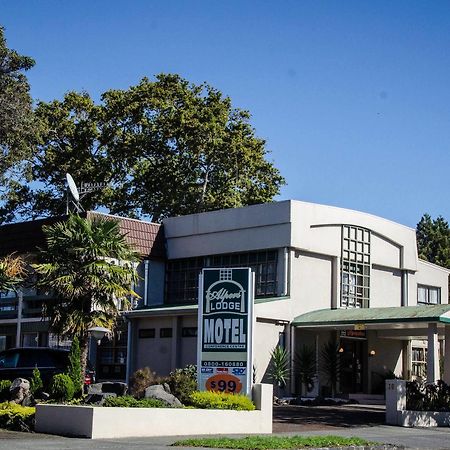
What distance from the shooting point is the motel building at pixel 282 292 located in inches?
1228

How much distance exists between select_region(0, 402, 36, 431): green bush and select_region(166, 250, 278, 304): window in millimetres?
15335

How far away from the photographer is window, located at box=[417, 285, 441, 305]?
3981 centimetres

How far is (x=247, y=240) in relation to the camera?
108 feet

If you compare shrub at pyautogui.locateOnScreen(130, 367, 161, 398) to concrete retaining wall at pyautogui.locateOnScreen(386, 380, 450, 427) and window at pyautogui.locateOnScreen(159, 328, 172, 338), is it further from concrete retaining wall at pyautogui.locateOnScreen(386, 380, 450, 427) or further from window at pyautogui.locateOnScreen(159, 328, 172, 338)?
concrete retaining wall at pyautogui.locateOnScreen(386, 380, 450, 427)

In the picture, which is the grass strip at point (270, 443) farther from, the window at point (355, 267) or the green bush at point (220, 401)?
the window at point (355, 267)

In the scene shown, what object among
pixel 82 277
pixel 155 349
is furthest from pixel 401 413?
pixel 155 349

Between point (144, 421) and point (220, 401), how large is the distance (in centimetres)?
245

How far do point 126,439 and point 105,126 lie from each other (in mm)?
34627

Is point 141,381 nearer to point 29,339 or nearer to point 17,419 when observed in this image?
point 17,419

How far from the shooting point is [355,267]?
34.4 metres

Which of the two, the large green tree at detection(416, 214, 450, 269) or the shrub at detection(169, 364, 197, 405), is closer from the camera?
the shrub at detection(169, 364, 197, 405)

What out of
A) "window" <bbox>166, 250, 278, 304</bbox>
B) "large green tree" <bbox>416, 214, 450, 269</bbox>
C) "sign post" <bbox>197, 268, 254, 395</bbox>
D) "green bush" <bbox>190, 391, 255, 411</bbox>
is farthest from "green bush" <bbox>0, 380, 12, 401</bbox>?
"large green tree" <bbox>416, 214, 450, 269</bbox>


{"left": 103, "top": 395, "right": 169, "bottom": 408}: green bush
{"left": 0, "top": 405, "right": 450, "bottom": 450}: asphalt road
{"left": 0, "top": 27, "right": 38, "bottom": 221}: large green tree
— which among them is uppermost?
{"left": 0, "top": 27, "right": 38, "bottom": 221}: large green tree

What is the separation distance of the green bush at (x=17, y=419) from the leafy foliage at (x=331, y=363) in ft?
52.7
